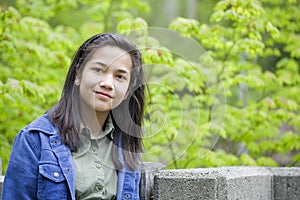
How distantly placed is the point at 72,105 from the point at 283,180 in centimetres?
124

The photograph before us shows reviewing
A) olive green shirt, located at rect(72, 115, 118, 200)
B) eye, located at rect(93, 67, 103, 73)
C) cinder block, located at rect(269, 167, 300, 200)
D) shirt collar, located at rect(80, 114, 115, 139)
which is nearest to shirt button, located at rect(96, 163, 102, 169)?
olive green shirt, located at rect(72, 115, 118, 200)

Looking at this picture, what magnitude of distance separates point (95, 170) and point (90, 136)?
13 cm

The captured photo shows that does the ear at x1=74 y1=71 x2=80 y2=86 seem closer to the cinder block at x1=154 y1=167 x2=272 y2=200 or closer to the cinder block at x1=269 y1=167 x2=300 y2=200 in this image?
the cinder block at x1=154 y1=167 x2=272 y2=200

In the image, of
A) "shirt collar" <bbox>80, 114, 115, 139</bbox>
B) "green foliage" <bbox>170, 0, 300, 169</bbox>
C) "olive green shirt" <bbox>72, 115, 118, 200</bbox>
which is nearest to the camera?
"olive green shirt" <bbox>72, 115, 118, 200</bbox>

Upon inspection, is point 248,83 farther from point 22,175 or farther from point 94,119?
point 22,175

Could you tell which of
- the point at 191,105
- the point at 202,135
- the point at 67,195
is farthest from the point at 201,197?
the point at 202,135

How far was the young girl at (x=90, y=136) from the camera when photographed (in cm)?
169

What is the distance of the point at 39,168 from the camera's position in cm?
168

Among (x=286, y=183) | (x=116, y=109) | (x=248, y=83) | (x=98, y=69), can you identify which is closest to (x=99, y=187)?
(x=116, y=109)

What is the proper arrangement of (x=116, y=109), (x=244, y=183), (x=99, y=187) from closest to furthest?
(x=99, y=187)
(x=116, y=109)
(x=244, y=183)

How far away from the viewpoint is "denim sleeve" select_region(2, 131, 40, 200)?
1.68m

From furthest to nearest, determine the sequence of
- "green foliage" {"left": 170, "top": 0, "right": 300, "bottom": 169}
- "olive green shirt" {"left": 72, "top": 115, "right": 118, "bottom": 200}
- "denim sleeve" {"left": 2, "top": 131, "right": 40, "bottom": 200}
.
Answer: "green foliage" {"left": 170, "top": 0, "right": 300, "bottom": 169}, "olive green shirt" {"left": 72, "top": 115, "right": 118, "bottom": 200}, "denim sleeve" {"left": 2, "top": 131, "right": 40, "bottom": 200}

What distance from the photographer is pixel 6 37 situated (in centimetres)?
376

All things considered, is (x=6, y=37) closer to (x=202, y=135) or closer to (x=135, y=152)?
→ (x=202, y=135)
